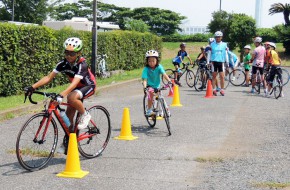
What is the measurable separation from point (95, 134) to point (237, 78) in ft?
43.3

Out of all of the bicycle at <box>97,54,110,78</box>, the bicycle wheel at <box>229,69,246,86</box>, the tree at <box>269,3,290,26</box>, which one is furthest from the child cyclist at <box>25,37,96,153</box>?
the tree at <box>269,3,290,26</box>

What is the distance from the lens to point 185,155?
288 inches

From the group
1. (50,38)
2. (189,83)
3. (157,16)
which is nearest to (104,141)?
(50,38)

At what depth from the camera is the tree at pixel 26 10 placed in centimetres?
5584

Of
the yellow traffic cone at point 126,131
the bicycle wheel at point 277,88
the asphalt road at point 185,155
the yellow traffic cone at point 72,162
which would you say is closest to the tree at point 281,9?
the bicycle wheel at point 277,88

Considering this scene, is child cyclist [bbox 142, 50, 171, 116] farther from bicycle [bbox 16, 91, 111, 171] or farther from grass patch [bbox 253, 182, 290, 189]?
grass patch [bbox 253, 182, 290, 189]

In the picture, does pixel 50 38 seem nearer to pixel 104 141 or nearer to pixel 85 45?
pixel 85 45

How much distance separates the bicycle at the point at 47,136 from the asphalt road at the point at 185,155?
0.51 feet

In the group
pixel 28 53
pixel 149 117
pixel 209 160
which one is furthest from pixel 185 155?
pixel 28 53

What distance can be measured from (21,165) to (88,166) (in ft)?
3.10

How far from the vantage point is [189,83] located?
18516mm

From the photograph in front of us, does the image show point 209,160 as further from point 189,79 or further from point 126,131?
point 189,79

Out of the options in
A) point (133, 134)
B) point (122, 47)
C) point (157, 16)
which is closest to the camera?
point (133, 134)

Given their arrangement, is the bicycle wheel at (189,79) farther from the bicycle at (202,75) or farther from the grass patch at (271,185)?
the grass patch at (271,185)
